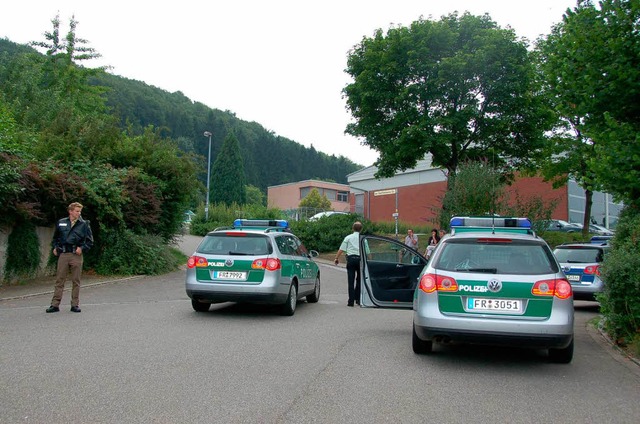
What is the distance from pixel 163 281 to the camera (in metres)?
17.0

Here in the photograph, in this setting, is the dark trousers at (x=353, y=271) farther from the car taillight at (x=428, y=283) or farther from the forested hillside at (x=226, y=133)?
the forested hillside at (x=226, y=133)

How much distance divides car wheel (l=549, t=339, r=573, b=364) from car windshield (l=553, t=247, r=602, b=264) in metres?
6.80

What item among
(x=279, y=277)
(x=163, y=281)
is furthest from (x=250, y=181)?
(x=279, y=277)

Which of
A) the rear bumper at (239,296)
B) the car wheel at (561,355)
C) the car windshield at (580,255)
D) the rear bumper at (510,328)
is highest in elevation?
the car windshield at (580,255)

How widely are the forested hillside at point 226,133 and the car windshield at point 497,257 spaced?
219 ft

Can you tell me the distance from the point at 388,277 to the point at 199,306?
12.2ft

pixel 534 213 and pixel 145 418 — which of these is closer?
pixel 145 418

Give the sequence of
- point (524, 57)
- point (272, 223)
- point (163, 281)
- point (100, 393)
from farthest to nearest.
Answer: point (524, 57) < point (163, 281) < point (272, 223) < point (100, 393)

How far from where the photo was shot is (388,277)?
934 centimetres

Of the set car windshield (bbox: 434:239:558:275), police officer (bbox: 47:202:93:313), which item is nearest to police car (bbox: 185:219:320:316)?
police officer (bbox: 47:202:93:313)

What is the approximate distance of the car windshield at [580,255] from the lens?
13133 millimetres

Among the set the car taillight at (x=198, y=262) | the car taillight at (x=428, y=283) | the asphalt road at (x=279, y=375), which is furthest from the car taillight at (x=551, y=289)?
the car taillight at (x=198, y=262)

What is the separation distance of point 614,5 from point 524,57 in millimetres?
15864

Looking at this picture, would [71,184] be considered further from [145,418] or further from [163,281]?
[145,418]
